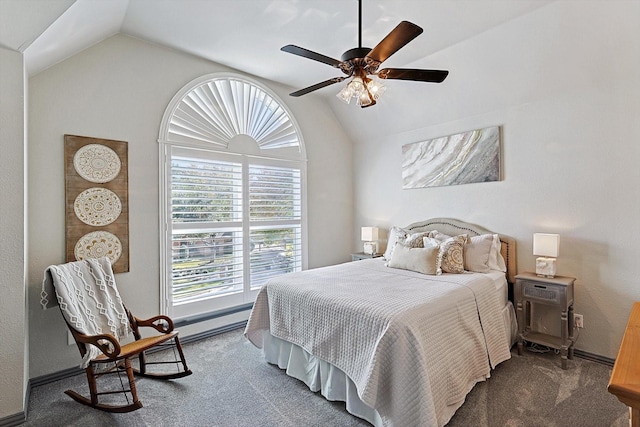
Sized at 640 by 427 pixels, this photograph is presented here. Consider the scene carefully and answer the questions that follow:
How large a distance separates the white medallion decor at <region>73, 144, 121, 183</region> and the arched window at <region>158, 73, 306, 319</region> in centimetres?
44

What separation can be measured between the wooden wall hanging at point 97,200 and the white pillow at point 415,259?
2745 millimetres

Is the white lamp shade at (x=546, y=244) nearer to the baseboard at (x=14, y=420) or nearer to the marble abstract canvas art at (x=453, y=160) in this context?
the marble abstract canvas art at (x=453, y=160)

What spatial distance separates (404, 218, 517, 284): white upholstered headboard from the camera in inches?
137

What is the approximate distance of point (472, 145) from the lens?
3.81 meters

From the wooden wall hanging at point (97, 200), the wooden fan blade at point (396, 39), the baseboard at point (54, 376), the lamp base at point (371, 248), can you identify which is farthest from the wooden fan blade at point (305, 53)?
the baseboard at point (54, 376)

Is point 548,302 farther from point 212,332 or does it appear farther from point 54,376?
point 54,376

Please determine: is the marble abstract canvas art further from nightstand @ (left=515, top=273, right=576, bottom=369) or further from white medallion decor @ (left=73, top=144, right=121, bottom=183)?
white medallion decor @ (left=73, top=144, right=121, bottom=183)

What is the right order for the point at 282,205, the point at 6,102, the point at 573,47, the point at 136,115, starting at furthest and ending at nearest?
the point at 282,205
the point at 136,115
the point at 573,47
the point at 6,102

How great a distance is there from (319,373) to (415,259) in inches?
58.8

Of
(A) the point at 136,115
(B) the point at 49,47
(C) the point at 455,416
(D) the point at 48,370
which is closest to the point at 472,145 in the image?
(C) the point at 455,416

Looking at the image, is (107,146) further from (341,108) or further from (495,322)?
(495,322)

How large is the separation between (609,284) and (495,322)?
3.87ft

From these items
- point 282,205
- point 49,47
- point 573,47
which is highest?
point 573,47

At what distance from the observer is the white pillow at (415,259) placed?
3.20 m
